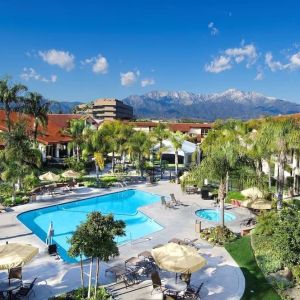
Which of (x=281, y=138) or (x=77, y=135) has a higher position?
(x=281, y=138)

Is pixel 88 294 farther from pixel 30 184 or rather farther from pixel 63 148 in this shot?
pixel 63 148

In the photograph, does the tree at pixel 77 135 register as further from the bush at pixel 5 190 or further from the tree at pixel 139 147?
the bush at pixel 5 190

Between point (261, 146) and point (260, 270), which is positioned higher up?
point (261, 146)

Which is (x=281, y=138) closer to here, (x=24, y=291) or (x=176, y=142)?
(x=176, y=142)

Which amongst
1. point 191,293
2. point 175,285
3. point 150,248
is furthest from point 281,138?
point 191,293

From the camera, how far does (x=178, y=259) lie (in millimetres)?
13211

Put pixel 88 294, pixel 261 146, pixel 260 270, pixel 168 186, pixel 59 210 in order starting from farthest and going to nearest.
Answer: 1. pixel 168 186
2. pixel 59 210
3. pixel 261 146
4. pixel 260 270
5. pixel 88 294

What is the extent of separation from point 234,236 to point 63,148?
33.5m

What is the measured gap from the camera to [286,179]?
31672 mm

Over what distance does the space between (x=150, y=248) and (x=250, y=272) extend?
5.26m

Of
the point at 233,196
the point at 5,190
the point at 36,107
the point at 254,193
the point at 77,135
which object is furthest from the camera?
the point at 77,135

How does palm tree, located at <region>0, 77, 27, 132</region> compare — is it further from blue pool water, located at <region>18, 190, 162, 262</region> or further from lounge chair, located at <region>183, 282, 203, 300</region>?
lounge chair, located at <region>183, 282, 203, 300</region>

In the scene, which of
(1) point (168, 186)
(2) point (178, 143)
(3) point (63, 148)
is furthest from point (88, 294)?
(3) point (63, 148)

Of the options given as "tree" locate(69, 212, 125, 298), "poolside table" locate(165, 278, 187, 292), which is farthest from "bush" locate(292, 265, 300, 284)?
"tree" locate(69, 212, 125, 298)
